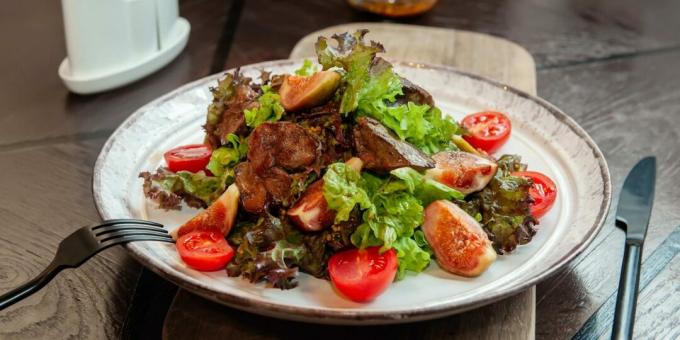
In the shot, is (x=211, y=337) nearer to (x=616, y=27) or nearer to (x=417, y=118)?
(x=417, y=118)

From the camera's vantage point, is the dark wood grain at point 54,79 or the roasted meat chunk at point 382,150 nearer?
the roasted meat chunk at point 382,150

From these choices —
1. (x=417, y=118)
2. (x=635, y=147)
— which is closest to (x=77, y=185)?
(x=417, y=118)

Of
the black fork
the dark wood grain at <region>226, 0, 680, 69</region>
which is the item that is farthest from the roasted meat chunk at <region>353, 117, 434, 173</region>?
the dark wood grain at <region>226, 0, 680, 69</region>

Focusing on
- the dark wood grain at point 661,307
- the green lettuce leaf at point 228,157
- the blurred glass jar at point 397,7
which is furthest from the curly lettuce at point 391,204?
the blurred glass jar at point 397,7

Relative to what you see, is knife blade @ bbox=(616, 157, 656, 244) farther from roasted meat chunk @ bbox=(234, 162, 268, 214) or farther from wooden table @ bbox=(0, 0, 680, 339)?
roasted meat chunk @ bbox=(234, 162, 268, 214)

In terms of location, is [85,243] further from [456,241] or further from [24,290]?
[456,241]

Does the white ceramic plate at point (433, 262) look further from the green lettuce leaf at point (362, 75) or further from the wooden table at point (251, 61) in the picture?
the green lettuce leaf at point (362, 75)

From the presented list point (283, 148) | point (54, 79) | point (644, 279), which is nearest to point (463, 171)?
point (283, 148)
